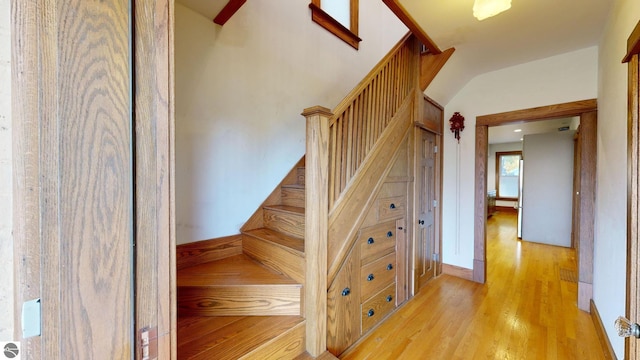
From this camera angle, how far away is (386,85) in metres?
2.34

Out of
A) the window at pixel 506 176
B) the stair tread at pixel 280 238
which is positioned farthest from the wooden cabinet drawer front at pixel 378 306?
the window at pixel 506 176

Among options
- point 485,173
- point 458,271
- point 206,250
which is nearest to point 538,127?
point 485,173

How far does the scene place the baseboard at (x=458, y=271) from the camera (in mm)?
3199

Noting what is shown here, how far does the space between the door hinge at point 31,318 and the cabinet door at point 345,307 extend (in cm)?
143

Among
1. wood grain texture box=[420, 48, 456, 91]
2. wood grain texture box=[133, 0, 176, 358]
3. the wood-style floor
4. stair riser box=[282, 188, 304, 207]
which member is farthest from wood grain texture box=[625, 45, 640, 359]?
stair riser box=[282, 188, 304, 207]

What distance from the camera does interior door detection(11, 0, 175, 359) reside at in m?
0.52

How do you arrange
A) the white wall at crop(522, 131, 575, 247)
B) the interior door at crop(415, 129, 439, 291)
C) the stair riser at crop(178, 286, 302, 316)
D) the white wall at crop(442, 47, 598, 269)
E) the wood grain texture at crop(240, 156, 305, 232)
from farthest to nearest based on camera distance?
1. the white wall at crop(522, 131, 575, 247)
2. the interior door at crop(415, 129, 439, 291)
3. the white wall at crop(442, 47, 598, 269)
4. the wood grain texture at crop(240, 156, 305, 232)
5. the stair riser at crop(178, 286, 302, 316)

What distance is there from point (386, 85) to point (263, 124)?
1.26 metres

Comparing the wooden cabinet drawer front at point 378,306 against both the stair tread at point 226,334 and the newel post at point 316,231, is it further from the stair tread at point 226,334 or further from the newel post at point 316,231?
the stair tread at point 226,334

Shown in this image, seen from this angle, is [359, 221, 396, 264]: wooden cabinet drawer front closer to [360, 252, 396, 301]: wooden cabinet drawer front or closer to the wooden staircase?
[360, 252, 396, 301]: wooden cabinet drawer front

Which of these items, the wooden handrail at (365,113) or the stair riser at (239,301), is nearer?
the stair riser at (239,301)

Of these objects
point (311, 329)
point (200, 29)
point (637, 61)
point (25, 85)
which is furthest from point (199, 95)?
point (637, 61)

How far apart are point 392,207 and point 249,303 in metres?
1.52

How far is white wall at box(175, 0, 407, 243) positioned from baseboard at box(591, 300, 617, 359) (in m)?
2.95
